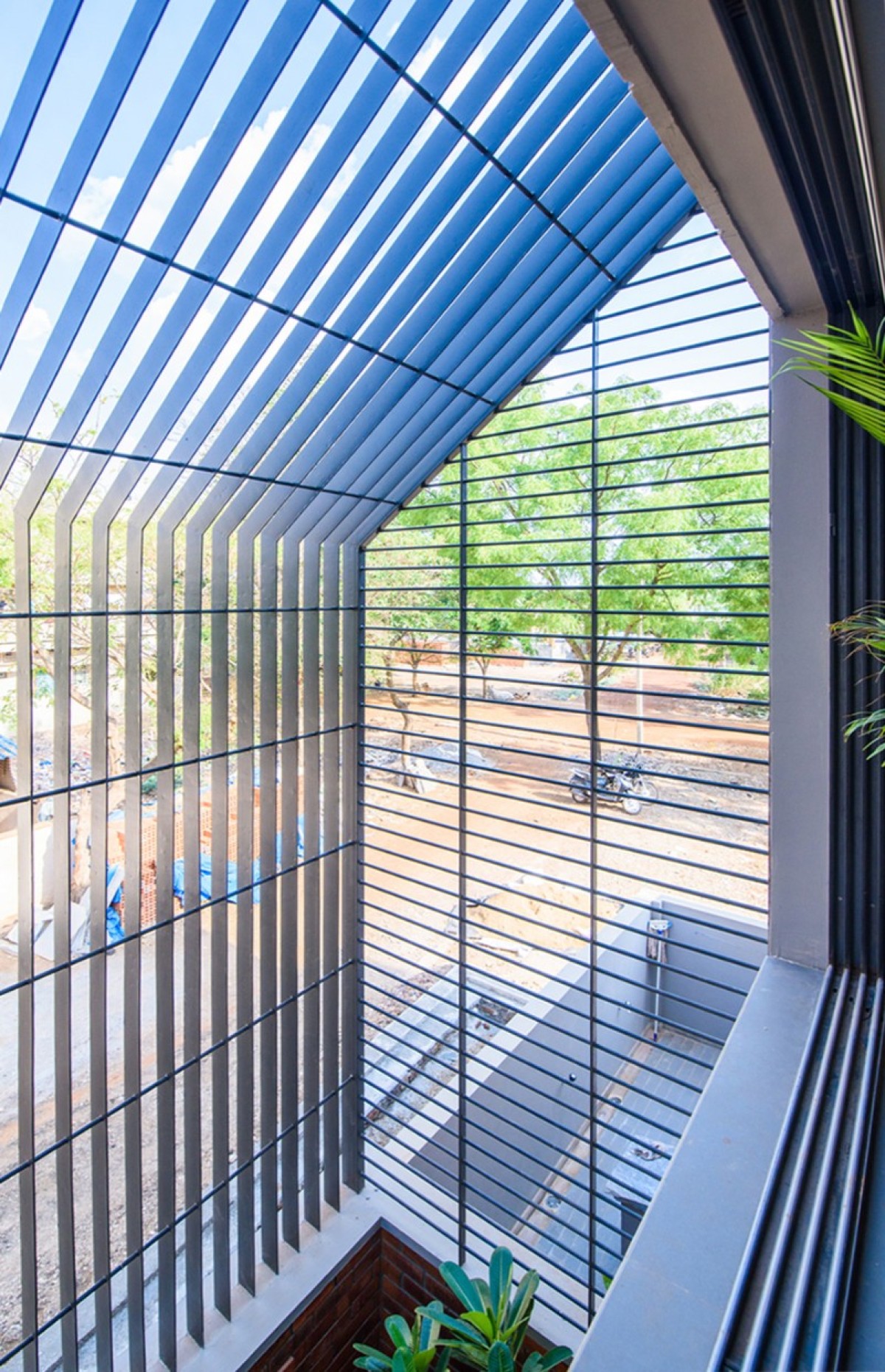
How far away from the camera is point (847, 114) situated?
4.67 ft

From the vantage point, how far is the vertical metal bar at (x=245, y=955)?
3990mm

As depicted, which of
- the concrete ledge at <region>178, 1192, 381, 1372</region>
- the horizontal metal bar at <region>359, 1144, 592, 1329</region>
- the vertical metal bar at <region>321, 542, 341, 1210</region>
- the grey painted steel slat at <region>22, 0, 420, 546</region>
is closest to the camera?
the grey painted steel slat at <region>22, 0, 420, 546</region>

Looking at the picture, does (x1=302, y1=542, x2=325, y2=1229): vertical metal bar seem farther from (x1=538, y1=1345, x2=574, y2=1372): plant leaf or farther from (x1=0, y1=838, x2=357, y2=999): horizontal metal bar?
(x1=538, y1=1345, x2=574, y2=1372): plant leaf

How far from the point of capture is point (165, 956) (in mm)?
3564

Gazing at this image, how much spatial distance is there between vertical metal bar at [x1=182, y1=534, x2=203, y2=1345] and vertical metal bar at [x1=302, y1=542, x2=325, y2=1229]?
2.55 ft

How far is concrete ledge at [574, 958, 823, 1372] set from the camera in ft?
3.62

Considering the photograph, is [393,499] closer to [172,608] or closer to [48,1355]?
[172,608]

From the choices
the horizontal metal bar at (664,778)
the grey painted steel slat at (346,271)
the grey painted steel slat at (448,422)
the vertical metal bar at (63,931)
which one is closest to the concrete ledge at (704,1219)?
the horizontal metal bar at (664,778)

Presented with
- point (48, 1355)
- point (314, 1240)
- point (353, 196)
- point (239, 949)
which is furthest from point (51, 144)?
point (48, 1355)

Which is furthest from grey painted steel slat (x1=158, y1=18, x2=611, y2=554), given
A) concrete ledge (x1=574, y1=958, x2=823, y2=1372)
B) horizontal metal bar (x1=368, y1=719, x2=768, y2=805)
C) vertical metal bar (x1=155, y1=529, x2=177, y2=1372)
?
concrete ledge (x1=574, y1=958, x2=823, y2=1372)

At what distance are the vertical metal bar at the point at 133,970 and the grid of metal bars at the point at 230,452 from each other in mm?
15

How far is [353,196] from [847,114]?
1632 millimetres

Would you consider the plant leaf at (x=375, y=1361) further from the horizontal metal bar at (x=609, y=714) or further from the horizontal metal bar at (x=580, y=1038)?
the horizontal metal bar at (x=609, y=714)

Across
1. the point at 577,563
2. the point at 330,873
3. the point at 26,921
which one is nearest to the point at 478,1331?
the point at 330,873
